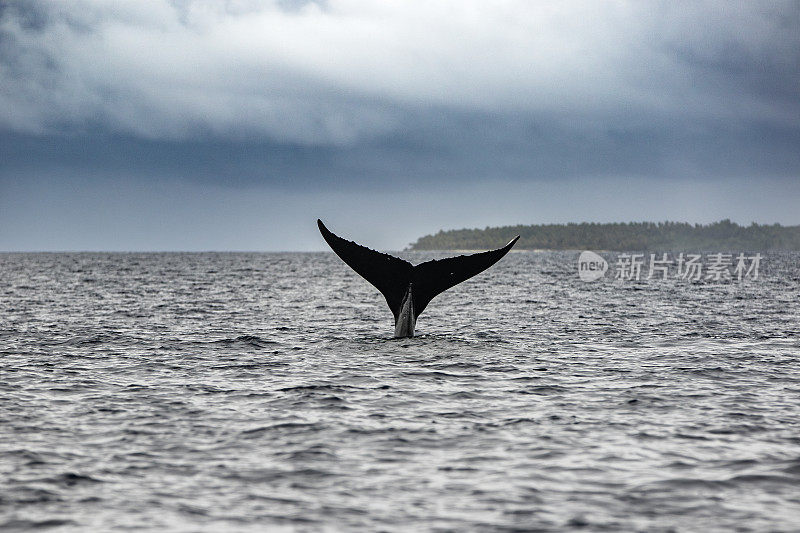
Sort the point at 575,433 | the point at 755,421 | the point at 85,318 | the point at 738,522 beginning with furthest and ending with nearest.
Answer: the point at 85,318 → the point at 755,421 → the point at 575,433 → the point at 738,522

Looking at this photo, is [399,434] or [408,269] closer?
[399,434]

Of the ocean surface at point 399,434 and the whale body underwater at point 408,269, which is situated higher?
the whale body underwater at point 408,269

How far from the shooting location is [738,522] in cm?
624

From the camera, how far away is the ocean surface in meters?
6.46

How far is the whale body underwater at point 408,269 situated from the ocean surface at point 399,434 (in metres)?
1.32

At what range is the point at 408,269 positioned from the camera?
15.0 m

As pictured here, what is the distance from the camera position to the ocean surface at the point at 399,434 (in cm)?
646

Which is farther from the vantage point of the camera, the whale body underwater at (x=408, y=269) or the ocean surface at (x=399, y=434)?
the whale body underwater at (x=408, y=269)

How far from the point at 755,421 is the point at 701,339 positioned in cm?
1029

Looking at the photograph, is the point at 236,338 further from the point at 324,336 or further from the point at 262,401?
the point at 262,401

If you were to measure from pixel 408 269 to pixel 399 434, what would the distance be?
632 centimetres

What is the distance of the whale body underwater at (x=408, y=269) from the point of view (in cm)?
1411

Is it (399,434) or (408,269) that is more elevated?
(408,269)

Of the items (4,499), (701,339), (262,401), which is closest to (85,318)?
(262,401)
